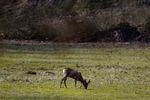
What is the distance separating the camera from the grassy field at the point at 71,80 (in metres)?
37.4

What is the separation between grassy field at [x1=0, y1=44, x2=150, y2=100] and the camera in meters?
37.4

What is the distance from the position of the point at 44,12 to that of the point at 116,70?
7882 cm

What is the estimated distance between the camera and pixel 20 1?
142 metres

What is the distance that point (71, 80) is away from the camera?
48906 millimetres

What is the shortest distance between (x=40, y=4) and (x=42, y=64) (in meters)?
78.2

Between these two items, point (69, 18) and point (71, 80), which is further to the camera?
point (69, 18)

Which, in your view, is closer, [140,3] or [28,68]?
[28,68]

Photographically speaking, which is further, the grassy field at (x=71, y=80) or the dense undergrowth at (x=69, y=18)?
the dense undergrowth at (x=69, y=18)

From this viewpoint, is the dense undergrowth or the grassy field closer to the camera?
the grassy field

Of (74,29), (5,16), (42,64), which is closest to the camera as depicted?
(42,64)

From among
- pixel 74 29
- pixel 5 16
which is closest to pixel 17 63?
pixel 74 29

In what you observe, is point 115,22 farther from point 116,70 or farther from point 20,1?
point 116,70

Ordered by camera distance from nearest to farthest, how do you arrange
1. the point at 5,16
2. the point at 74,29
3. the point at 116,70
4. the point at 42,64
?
the point at 116,70 < the point at 42,64 < the point at 74,29 < the point at 5,16

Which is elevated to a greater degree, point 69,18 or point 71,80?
point 69,18
